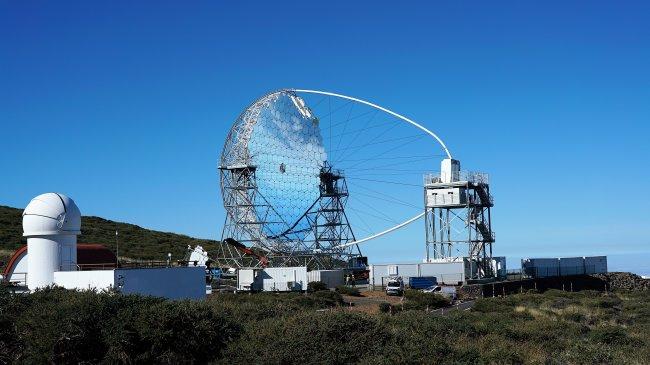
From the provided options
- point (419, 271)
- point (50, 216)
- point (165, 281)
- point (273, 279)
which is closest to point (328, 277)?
point (273, 279)

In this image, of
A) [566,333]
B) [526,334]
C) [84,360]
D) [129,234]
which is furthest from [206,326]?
[129,234]

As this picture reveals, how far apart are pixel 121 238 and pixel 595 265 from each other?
60180 millimetres

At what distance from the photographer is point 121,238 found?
100 m

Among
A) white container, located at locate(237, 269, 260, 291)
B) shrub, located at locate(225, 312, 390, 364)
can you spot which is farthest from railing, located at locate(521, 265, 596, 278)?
shrub, located at locate(225, 312, 390, 364)

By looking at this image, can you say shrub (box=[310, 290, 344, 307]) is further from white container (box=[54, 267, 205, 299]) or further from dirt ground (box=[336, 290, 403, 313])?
white container (box=[54, 267, 205, 299])

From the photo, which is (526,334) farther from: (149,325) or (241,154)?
(241,154)

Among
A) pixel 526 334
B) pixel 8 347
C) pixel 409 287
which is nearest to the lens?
pixel 8 347

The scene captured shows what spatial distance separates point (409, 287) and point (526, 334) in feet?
107

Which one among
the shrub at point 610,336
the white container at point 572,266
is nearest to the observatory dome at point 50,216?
the shrub at point 610,336

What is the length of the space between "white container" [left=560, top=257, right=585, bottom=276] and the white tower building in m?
52.0

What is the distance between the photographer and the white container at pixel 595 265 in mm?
78000

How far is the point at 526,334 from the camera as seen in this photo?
25078mm

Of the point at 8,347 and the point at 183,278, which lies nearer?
the point at 8,347

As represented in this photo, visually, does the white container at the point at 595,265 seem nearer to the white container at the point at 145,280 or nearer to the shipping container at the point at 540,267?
the shipping container at the point at 540,267
